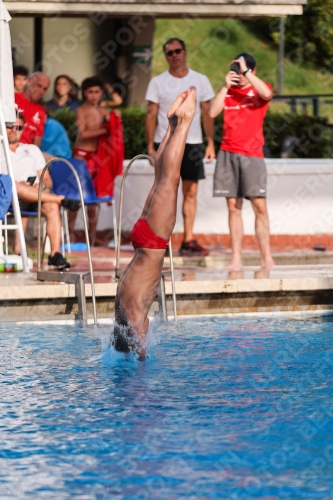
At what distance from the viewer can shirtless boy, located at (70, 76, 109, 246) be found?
34.1 ft

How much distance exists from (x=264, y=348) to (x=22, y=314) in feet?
6.19

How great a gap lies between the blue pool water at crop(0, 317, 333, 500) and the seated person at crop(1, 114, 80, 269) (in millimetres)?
1811

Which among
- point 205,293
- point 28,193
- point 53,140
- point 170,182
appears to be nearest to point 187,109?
point 170,182

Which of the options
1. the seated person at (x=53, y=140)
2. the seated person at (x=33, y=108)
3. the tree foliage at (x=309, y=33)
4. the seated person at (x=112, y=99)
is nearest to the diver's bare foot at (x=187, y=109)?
the seated person at (x=33, y=108)

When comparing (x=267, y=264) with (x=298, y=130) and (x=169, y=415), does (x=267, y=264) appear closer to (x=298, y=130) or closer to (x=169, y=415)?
(x=169, y=415)

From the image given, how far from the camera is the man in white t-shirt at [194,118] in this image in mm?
9305

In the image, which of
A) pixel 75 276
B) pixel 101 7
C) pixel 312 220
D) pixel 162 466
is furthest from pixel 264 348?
pixel 101 7

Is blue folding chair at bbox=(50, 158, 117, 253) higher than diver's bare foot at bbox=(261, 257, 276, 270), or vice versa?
blue folding chair at bbox=(50, 158, 117, 253)

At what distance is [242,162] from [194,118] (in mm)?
1108

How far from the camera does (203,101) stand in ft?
31.1

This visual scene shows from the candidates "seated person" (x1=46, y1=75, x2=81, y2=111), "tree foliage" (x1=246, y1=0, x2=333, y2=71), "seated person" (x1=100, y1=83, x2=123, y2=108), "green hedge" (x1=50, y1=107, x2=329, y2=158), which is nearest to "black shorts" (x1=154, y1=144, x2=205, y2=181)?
"seated person" (x1=100, y1=83, x2=123, y2=108)

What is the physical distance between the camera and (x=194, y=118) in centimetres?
934

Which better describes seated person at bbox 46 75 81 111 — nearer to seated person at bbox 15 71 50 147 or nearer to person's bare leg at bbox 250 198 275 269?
seated person at bbox 15 71 50 147

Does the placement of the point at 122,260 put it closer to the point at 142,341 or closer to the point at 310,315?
the point at 310,315
